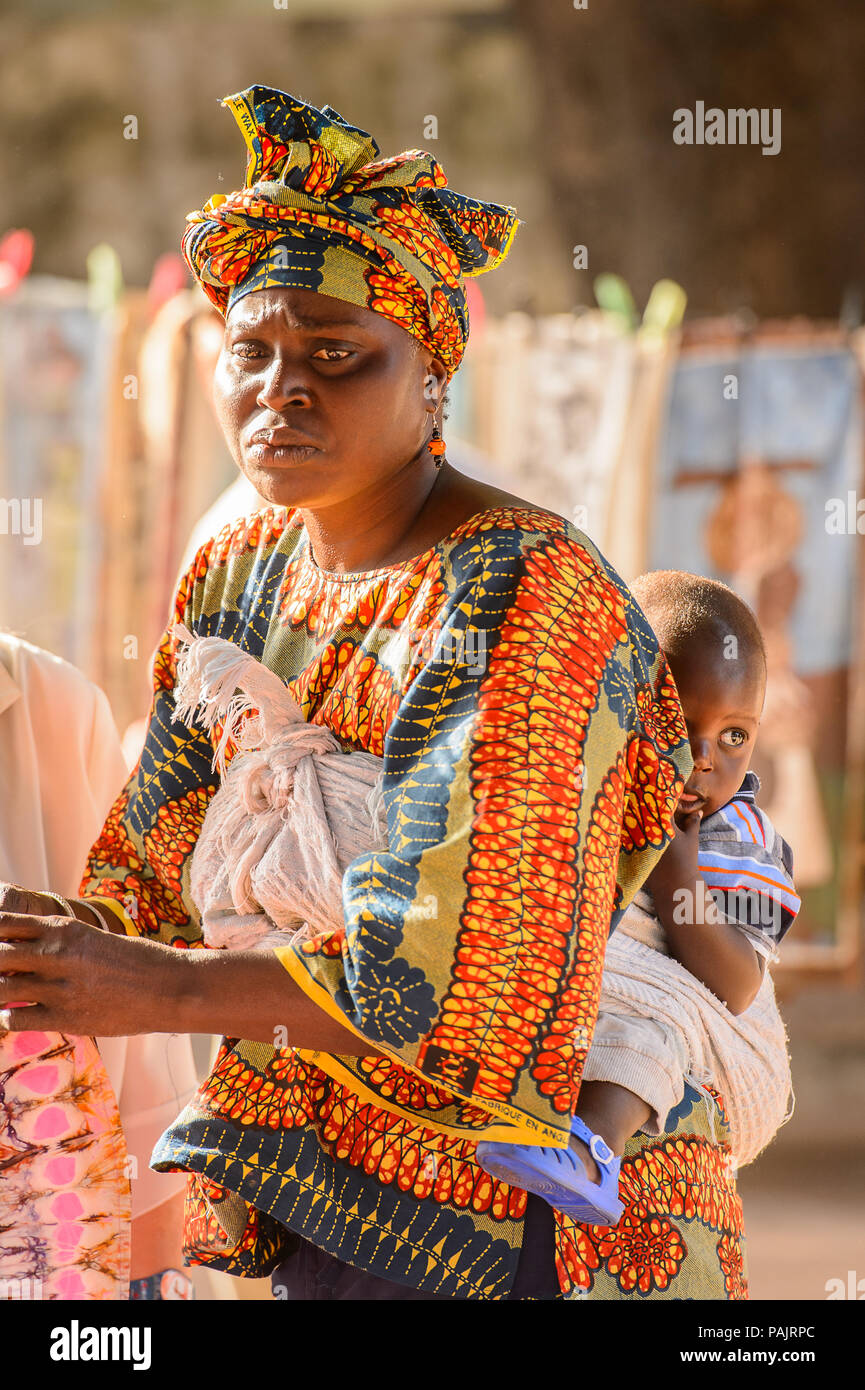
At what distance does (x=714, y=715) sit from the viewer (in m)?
2.08

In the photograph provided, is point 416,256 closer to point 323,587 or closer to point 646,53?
point 323,587

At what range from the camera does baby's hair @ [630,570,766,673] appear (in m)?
2.09

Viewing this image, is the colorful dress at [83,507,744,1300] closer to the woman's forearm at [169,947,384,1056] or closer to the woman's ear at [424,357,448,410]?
the woman's forearm at [169,947,384,1056]

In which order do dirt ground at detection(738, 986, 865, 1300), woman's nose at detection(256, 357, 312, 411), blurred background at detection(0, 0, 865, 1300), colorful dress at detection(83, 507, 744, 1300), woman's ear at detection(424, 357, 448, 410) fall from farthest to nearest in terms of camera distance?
dirt ground at detection(738, 986, 865, 1300), blurred background at detection(0, 0, 865, 1300), woman's ear at detection(424, 357, 448, 410), woman's nose at detection(256, 357, 312, 411), colorful dress at detection(83, 507, 744, 1300)

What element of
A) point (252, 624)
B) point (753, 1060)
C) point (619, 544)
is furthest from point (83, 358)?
point (753, 1060)

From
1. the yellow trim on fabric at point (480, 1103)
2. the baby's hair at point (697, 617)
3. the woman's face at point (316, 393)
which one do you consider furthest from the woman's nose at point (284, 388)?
the baby's hair at point (697, 617)

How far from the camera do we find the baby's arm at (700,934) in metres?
1.94

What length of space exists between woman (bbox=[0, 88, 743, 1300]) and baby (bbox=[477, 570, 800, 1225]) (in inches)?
3.8

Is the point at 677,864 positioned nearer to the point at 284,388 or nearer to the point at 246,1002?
the point at 246,1002

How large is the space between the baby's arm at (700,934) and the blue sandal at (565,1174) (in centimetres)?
34

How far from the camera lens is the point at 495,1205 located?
5.53 feet

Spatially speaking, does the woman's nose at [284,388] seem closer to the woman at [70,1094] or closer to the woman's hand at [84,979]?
the woman's hand at [84,979]

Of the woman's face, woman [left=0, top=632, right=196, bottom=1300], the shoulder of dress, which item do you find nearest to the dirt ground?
woman [left=0, top=632, right=196, bottom=1300]

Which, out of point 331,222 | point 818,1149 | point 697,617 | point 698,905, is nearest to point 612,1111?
point 698,905
